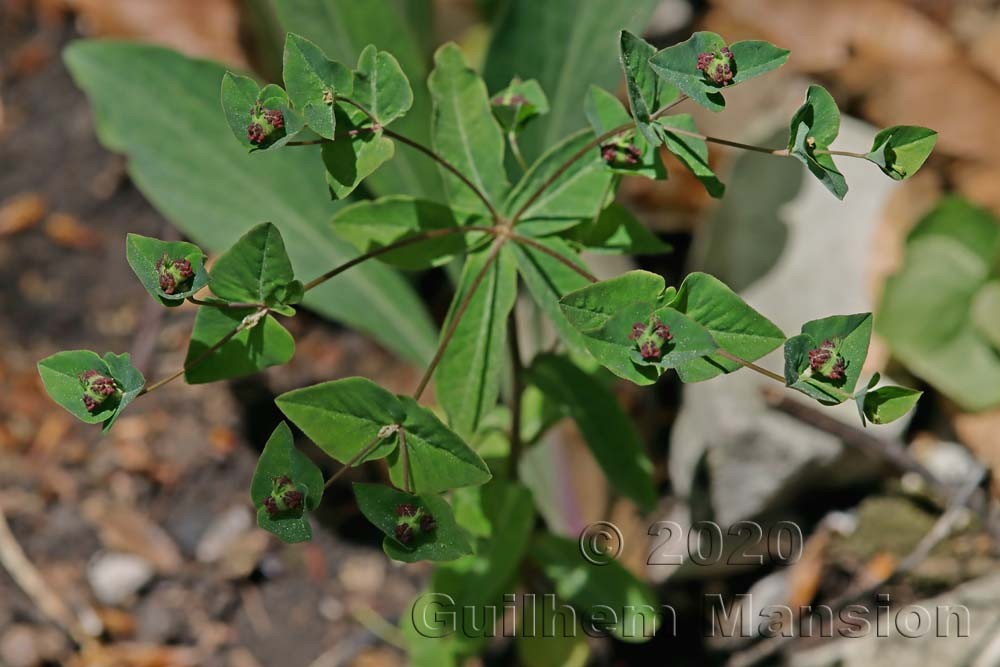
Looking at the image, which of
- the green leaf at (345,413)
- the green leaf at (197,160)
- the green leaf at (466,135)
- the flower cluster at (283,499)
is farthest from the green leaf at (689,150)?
the green leaf at (197,160)

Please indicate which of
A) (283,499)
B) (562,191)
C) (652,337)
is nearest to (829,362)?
(652,337)

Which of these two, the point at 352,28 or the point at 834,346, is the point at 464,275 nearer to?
the point at 834,346

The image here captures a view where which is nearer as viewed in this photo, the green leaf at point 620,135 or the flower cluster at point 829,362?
the flower cluster at point 829,362

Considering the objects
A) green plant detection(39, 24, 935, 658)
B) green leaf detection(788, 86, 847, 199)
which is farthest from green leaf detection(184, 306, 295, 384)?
green leaf detection(788, 86, 847, 199)

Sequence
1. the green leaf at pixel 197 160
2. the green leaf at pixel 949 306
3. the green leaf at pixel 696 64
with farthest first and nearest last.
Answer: the green leaf at pixel 949 306, the green leaf at pixel 197 160, the green leaf at pixel 696 64

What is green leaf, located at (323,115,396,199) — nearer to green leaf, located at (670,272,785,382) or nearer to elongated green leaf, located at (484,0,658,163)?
green leaf, located at (670,272,785,382)

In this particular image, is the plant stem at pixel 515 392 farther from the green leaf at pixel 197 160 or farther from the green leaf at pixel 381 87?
the green leaf at pixel 197 160

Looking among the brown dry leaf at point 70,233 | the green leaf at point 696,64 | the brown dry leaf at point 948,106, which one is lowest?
the brown dry leaf at point 70,233

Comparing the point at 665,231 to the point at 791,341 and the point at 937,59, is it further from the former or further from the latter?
the point at 791,341
